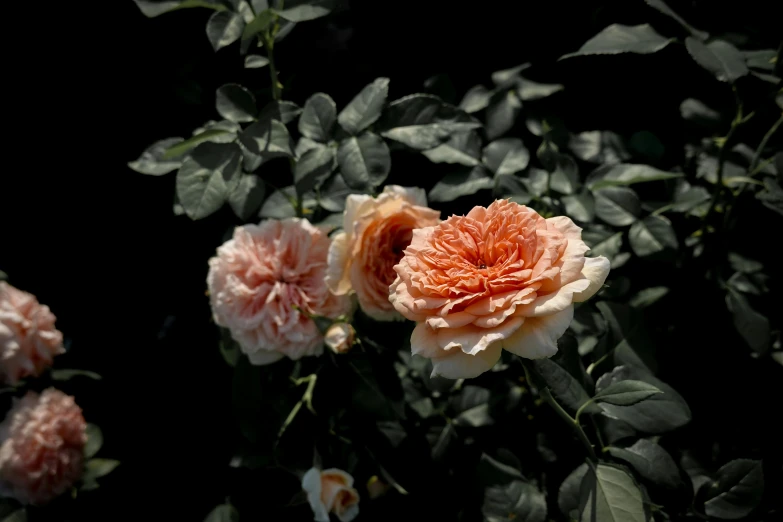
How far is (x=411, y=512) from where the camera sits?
1.27 m

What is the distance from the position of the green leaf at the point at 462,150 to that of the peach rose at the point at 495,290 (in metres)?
0.50

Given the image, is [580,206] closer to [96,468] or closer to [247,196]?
[247,196]

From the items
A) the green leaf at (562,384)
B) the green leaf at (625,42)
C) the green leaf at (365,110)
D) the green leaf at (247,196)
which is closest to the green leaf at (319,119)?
the green leaf at (365,110)

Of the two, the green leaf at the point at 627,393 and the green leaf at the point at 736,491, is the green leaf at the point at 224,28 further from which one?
the green leaf at the point at 736,491

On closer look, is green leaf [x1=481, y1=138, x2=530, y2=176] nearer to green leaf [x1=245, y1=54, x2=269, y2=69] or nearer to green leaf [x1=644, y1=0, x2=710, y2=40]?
green leaf [x1=644, y1=0, x2=710, y2=40]

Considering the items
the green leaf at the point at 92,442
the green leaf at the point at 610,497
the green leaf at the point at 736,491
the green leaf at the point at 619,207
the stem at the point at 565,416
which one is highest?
the green leaf at the point at 619,207

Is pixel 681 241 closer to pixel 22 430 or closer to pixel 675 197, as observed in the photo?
pixel 675 197

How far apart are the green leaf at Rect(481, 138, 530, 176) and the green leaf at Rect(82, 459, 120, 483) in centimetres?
103

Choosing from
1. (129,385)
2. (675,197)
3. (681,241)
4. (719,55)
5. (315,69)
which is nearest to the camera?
(719,55)

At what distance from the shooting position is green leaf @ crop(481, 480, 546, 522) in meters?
1.00

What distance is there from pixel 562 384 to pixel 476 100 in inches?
27.5

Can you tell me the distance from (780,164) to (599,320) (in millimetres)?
399

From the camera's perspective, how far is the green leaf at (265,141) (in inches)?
40.2

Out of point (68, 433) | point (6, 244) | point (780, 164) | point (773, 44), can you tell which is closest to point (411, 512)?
point (68, 433)
